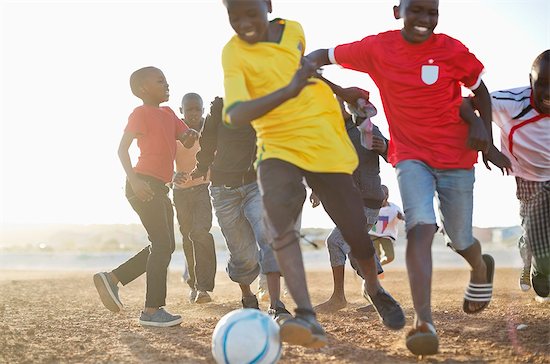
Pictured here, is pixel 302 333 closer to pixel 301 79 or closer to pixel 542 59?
pixel 301 79

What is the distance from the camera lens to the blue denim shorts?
4.26 metres

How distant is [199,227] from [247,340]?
13.6 feet

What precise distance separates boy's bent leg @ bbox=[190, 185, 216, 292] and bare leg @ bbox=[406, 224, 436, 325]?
13.0 ft

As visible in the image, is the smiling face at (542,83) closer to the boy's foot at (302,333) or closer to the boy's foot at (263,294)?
the boy's foot at (302,333)

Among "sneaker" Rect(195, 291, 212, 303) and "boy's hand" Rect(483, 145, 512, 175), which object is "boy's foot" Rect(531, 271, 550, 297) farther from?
"sneaker" Rect(195, 291, 212, 303)

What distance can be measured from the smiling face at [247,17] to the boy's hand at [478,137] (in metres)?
1.48

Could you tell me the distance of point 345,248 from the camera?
6.81 meters

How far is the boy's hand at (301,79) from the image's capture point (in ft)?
12.7

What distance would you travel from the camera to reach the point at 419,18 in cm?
438

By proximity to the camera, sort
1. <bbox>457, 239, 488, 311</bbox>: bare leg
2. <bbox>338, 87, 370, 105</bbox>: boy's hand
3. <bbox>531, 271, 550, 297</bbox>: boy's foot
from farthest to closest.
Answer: <bbox>531, 271, 550, 297</bbox>: boy's foot
<bbox>338, 87, 370, 105</bbox>: boy's hand
<bbox>457, 239, 488, 311</bbox>: bare leg

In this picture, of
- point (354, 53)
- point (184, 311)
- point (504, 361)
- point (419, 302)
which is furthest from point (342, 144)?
point (184, 311)

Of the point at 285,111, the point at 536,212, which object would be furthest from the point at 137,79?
the point at 536,212

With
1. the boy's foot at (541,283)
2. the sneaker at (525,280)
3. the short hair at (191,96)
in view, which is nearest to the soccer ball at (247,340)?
the boy's foot at (541,283)

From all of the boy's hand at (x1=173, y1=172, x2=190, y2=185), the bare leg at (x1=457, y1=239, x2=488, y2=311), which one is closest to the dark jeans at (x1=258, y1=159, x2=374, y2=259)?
the bare leg at (x1=457, y1=239, x2=488, y2=311)
